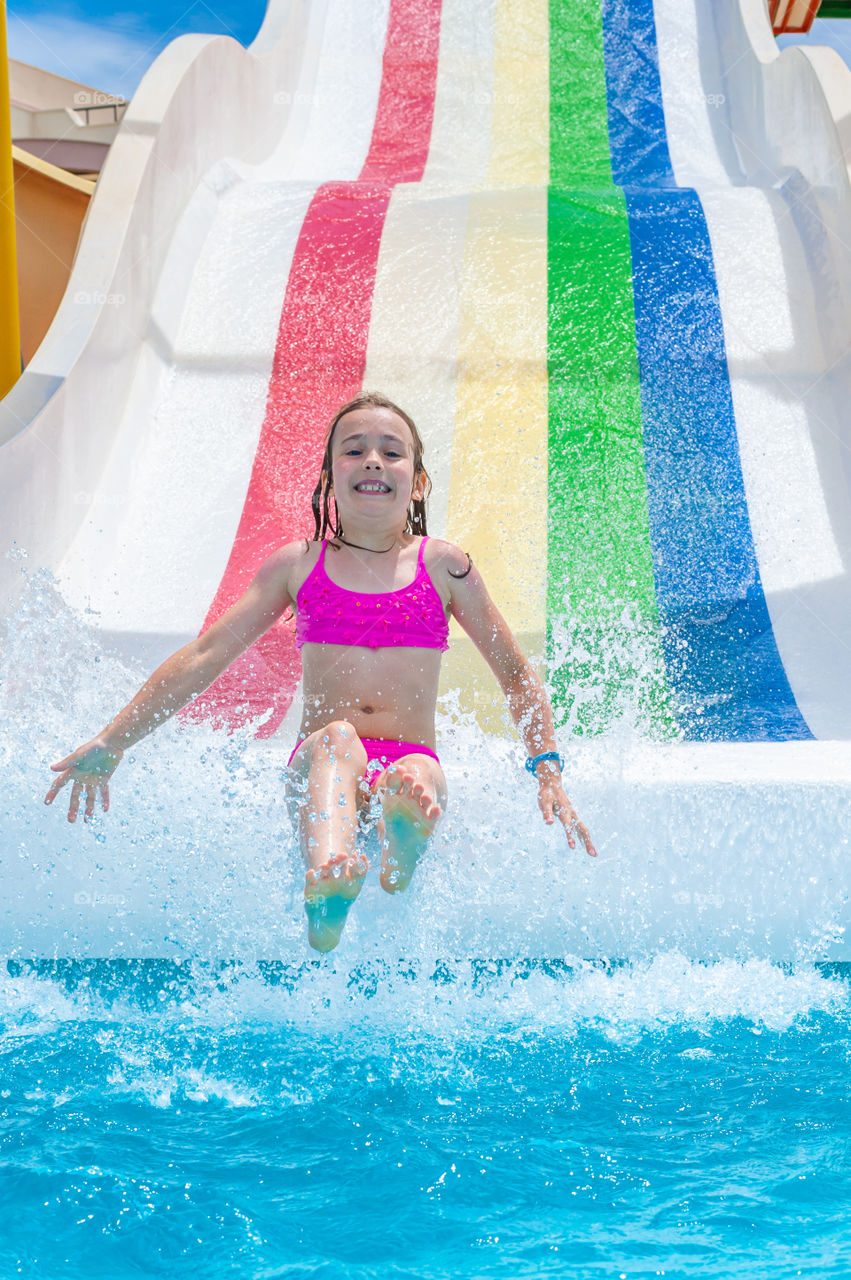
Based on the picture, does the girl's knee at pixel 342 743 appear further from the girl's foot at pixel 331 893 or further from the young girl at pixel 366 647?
the girl's foot at pixel 331 893

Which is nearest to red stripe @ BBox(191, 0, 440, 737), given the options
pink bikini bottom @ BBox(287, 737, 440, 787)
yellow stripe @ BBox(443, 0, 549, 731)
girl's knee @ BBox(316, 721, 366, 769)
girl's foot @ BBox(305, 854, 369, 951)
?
yellow stripe @ BBox(443, 0, 549, 731)

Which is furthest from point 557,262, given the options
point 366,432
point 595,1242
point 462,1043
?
point 595,1242

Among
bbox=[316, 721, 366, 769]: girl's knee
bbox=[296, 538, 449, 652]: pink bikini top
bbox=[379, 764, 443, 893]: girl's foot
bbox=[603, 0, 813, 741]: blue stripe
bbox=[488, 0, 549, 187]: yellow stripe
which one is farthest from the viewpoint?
bbox=[488, 0, 549, 187]: yellow stripe

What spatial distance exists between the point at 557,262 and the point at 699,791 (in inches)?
111

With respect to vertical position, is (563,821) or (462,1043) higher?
(563,821)

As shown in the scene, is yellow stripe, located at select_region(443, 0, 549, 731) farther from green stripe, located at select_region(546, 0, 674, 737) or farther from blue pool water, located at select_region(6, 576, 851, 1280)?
blue pool water, located at select_region(6, 576, 851, 1280)

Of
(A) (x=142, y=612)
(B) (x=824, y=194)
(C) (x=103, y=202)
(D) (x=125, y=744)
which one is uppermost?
(B) (x=824, y=194)

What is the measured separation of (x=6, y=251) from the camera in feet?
11.9

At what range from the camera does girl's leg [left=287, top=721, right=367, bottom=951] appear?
5.53ft

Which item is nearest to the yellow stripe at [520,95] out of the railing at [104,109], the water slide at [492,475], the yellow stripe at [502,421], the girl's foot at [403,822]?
the water slide at [492,475]

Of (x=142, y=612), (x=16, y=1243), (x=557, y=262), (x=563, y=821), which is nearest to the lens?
(x=16, y=1243)

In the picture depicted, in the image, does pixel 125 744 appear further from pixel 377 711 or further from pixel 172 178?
pixel 172 178

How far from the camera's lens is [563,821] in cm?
195

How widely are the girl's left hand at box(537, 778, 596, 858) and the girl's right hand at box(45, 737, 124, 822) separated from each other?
71cm
